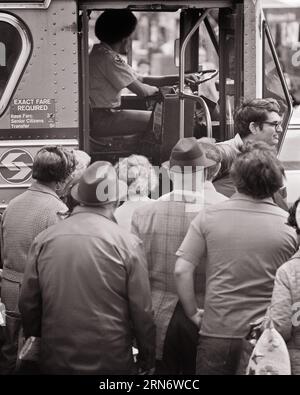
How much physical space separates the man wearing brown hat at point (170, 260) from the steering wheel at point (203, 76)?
2.75 metres

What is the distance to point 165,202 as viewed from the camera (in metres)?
4.45

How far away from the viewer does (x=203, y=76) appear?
7273 millimetres

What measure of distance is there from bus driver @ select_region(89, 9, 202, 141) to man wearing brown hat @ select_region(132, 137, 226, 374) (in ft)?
9.07

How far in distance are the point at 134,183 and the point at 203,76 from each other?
2.70 metres

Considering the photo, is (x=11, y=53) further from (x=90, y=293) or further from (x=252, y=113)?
(x=90, y=293)

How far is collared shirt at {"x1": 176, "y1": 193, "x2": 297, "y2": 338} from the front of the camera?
4.02 metres

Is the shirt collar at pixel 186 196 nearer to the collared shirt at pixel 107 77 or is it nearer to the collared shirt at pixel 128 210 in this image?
the collared shirt at pixel 128 210

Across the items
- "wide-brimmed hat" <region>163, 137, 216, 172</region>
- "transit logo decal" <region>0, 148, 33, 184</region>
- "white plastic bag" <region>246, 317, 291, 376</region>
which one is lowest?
"white plastic bag" <region>246, 317, 291, 376</region>

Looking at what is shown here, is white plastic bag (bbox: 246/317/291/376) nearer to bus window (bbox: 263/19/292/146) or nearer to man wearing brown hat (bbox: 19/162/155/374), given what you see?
man wearing brown hat (bbox: 19/162/155/374)

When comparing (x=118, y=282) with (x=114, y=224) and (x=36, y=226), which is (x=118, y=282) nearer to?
(x=114, y=224)

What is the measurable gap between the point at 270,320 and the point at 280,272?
23cm

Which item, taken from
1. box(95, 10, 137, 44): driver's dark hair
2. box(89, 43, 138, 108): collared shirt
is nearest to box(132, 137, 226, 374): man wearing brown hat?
box(89, 43, 138, 108): collared shirt

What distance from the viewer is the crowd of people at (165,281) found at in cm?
397

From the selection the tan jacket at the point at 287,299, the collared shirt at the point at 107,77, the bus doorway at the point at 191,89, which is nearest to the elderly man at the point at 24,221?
the bus doorway at the point at 191,89
